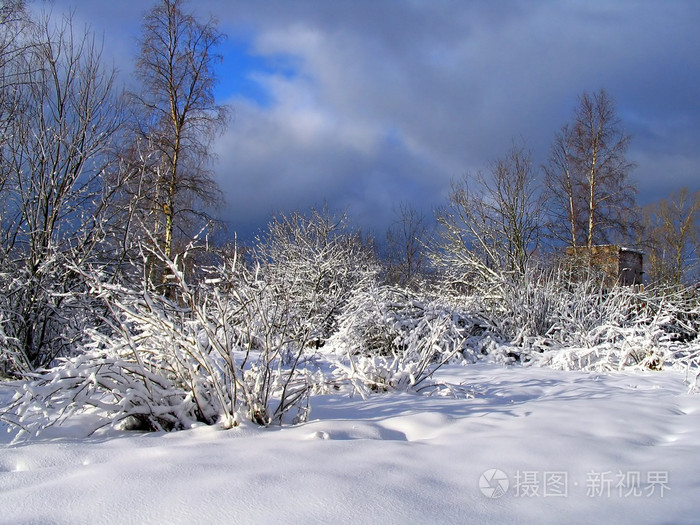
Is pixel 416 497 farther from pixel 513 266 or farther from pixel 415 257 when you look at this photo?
pixel 415 257

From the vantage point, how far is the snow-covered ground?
4.78 ft

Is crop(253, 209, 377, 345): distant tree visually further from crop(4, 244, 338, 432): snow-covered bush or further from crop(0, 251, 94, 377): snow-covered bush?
crop(4, 244, 338, 432): snow-covered bush

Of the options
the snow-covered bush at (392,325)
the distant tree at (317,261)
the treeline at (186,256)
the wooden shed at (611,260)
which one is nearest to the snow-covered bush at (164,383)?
the treeline at (186,256)

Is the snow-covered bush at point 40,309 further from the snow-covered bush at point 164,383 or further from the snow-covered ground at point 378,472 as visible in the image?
the snow-covered ground at point 378,472

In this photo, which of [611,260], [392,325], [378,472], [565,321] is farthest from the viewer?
[611,260]

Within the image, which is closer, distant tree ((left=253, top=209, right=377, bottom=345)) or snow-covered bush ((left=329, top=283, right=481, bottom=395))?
snow-covered bush ((left=329, top=283, right=481, bottom=395))

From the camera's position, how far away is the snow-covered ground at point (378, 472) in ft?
4.78

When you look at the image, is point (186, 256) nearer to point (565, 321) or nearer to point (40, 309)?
point (40, 309)

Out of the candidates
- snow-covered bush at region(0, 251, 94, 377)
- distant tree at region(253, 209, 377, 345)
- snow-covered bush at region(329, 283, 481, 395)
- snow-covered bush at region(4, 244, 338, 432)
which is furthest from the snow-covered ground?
distant tree at region(253, 209, 377, 345)

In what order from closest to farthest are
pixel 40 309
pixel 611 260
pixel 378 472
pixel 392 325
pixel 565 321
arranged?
pixel 378 472 < pixel 40 309 < pixel 392 325 < pixel 565 321 < pixel 611 260

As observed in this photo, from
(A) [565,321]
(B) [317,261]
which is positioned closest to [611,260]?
(A) [565,321]

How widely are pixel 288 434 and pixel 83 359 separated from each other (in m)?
1.16

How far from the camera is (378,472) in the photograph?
5.68ft

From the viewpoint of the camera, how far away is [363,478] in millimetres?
1675
